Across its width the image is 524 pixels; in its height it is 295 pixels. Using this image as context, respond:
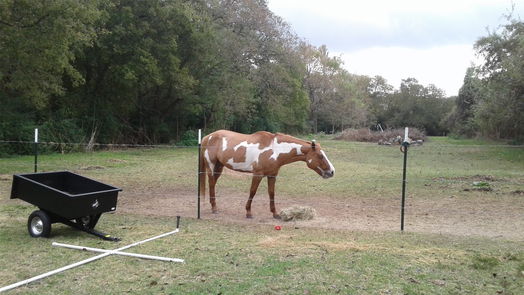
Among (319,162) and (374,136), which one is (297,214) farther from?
(374,136)

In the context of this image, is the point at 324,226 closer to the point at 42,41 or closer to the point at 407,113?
the point at 42,41

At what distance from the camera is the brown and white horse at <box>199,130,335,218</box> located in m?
7.82

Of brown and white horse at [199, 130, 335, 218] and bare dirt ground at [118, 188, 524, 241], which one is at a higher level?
brown and white horse at [199, 130, 335, 218]

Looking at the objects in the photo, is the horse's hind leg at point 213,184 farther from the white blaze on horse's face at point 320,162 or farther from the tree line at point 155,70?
the tree line at point 155,70

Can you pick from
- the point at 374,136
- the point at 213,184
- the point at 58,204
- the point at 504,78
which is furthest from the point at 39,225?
the point at 374,136

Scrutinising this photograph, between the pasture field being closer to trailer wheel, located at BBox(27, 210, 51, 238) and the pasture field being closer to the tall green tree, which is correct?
trailer wheel, located at BBox(27, 210, 51, 238)

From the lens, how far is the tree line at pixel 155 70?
13.4m

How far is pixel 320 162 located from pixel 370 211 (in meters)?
1.68

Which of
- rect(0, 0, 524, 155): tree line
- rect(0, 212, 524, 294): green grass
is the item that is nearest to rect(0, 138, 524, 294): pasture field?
Result: rect(0, 212, 524, 294): green grass

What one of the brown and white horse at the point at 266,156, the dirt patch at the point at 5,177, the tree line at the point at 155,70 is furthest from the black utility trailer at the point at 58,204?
the tree line at the point at 155,70

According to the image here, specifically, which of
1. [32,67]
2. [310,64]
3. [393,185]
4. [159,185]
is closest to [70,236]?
[159,185]

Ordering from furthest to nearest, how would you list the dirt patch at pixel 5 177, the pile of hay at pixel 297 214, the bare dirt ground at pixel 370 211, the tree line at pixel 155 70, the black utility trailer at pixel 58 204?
the tree line at pixel 155 70 → the dirt patch at pixel 5 177 → the pile of hay at pixel 297 214 → the bare dirt ground at pixel 370 211 → the black utility trailer at pixel 58 204

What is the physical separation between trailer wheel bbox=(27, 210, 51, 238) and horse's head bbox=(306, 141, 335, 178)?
4240mm

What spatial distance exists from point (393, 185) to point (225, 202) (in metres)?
4.89
